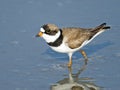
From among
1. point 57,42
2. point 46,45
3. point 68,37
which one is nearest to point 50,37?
point 57,42

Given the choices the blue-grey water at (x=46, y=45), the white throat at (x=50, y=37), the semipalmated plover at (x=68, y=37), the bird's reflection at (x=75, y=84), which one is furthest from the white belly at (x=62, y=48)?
the bird's reflection at (x=75, y=84)

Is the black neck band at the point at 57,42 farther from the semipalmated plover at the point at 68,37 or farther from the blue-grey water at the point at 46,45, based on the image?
the blue-grey water at the point at 46,45

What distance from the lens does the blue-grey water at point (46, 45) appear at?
7.83m

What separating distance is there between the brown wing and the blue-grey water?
1.26 feet

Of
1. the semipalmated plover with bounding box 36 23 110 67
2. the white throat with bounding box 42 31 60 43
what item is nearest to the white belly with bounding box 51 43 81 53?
the semipalmated plover with bounding box 36 23 110 67

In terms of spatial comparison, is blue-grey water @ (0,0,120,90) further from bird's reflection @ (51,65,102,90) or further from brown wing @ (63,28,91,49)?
brown wing @ (63,28,91,49)

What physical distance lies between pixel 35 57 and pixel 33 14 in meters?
1.91

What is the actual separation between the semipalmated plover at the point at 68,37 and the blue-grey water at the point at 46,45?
308 millimetres

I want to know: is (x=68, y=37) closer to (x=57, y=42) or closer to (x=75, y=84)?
(x=57, y=42)

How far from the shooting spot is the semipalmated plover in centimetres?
823

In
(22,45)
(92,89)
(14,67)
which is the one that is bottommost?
(92,89)

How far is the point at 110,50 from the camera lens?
8.90 metres

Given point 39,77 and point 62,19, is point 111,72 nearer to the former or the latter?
point 39,77

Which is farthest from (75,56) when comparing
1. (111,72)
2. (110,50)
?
(111,72)
